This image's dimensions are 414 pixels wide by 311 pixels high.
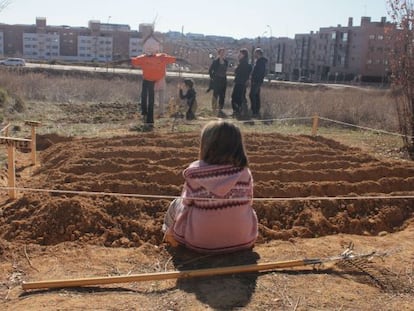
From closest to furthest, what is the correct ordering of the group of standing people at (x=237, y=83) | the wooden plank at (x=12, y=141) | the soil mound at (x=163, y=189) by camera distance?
the soil mound at (x=163, y=189), the wooden plank at (x=12, y=141), the group of standing people at (x=237, y=83)

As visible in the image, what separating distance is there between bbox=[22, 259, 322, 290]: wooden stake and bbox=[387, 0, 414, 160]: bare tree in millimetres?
6663

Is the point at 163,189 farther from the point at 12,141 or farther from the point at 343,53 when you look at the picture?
the point at 343,53

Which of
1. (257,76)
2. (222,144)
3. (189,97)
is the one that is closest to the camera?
(222,144)

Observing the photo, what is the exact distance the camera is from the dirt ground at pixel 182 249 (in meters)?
3.28

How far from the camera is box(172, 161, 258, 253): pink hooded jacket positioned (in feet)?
12.0

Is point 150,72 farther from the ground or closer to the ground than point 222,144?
farther from the ground

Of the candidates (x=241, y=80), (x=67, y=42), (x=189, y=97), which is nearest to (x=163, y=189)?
(x=189, y=97)

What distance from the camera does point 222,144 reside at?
357 centimetres

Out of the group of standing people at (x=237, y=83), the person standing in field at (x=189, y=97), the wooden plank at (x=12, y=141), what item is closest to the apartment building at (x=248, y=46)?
the group of standing people at (x=237, y=83)

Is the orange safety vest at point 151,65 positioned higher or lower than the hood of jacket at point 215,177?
higher

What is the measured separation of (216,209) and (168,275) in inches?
23.3

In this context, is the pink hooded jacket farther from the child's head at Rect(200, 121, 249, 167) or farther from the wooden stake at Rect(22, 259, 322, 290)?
the wooden stake at Rect(22, 259, 322, 290)

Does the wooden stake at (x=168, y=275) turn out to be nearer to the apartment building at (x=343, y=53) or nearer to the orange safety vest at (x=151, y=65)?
the orange safety vest at (x=151, y=65)

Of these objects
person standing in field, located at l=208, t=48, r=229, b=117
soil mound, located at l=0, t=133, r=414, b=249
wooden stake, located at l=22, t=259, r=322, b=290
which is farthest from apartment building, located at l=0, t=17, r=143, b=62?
wooden stake, located at l=22, t=259, r=322, b=290
